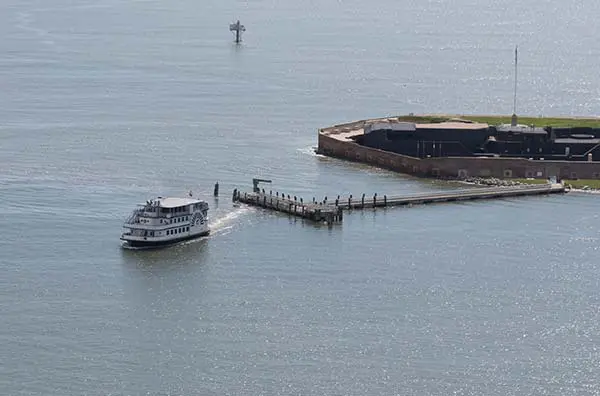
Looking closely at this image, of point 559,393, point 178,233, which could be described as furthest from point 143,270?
point 559,393

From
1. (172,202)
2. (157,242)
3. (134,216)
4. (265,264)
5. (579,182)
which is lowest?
(265,264)

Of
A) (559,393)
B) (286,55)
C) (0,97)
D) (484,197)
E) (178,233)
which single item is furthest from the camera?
(286,55)

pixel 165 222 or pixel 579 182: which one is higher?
pixel 579 182

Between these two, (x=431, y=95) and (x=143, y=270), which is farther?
(x=431, y=95)

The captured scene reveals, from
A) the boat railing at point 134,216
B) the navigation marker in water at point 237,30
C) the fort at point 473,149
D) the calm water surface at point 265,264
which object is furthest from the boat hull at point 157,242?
the navigation marker in water at point 237,30

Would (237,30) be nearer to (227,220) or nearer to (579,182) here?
(579,182)

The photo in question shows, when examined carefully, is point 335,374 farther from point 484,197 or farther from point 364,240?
point 484,197

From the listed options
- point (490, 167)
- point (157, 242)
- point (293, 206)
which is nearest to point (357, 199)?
point (293, 206)
